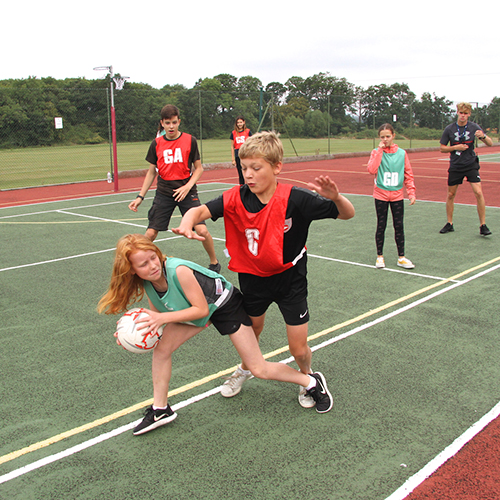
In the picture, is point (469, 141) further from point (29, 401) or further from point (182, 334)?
point (29, 401)

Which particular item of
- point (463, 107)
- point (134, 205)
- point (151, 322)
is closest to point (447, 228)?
point (463, 107)

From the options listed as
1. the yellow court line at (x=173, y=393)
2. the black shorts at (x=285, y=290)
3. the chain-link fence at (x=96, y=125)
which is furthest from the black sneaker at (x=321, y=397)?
the chain-link fence at (x=96, y=125)

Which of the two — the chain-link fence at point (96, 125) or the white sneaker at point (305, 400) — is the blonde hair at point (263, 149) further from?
the chain-link fence at point (96, 125)

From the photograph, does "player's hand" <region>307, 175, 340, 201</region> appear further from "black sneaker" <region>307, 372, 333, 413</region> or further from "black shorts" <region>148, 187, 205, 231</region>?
"black shorts" <region>148, 187, 205, 231</region>

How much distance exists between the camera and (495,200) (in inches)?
507

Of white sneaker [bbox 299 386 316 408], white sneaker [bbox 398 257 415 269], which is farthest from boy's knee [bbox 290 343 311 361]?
white sneaker [bbox 398 257 415 269]

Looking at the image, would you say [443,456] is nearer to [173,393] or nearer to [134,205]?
[173,393]

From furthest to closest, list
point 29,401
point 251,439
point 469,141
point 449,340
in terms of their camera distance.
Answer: point 469,141
point 449,340
point 29,401
point 251,439

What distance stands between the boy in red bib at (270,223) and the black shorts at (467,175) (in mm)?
6534

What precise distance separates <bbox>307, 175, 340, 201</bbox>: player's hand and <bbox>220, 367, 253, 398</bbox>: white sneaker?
1.48m

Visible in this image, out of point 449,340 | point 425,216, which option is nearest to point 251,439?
point 449,340

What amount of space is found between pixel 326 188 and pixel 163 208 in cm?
431

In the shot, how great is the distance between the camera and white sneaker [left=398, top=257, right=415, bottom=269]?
6.90 m

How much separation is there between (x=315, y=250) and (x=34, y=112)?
13835 millimetres
